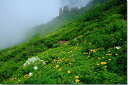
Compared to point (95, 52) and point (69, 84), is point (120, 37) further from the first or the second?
point (69, 84)

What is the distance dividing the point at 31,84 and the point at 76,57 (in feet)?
14.3

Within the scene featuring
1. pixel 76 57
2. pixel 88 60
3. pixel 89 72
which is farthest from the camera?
pixel 76 57

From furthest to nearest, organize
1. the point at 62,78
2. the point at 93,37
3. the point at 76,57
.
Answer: the point at 93,37
the point at 76,57
the point at 62,78

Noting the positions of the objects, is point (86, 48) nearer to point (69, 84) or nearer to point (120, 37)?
point (120, 37)

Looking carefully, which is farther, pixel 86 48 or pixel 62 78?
pixel 86 48

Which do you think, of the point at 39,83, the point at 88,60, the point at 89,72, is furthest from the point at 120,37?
the point at 39,83

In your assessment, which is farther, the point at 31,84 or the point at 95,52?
the point at 95,52

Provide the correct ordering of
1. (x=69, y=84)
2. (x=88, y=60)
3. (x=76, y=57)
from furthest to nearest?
(x=76, y=57) < (x=88, y=60) < (x=69, y=84)

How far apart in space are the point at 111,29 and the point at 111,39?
119 inches

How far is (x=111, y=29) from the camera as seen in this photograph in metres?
16.1

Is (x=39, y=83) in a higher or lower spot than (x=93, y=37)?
higher

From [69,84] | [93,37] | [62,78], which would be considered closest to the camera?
[69,84]

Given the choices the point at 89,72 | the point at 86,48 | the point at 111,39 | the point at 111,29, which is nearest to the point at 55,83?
the point at 89,72

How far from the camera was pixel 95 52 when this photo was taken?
11289 mm
